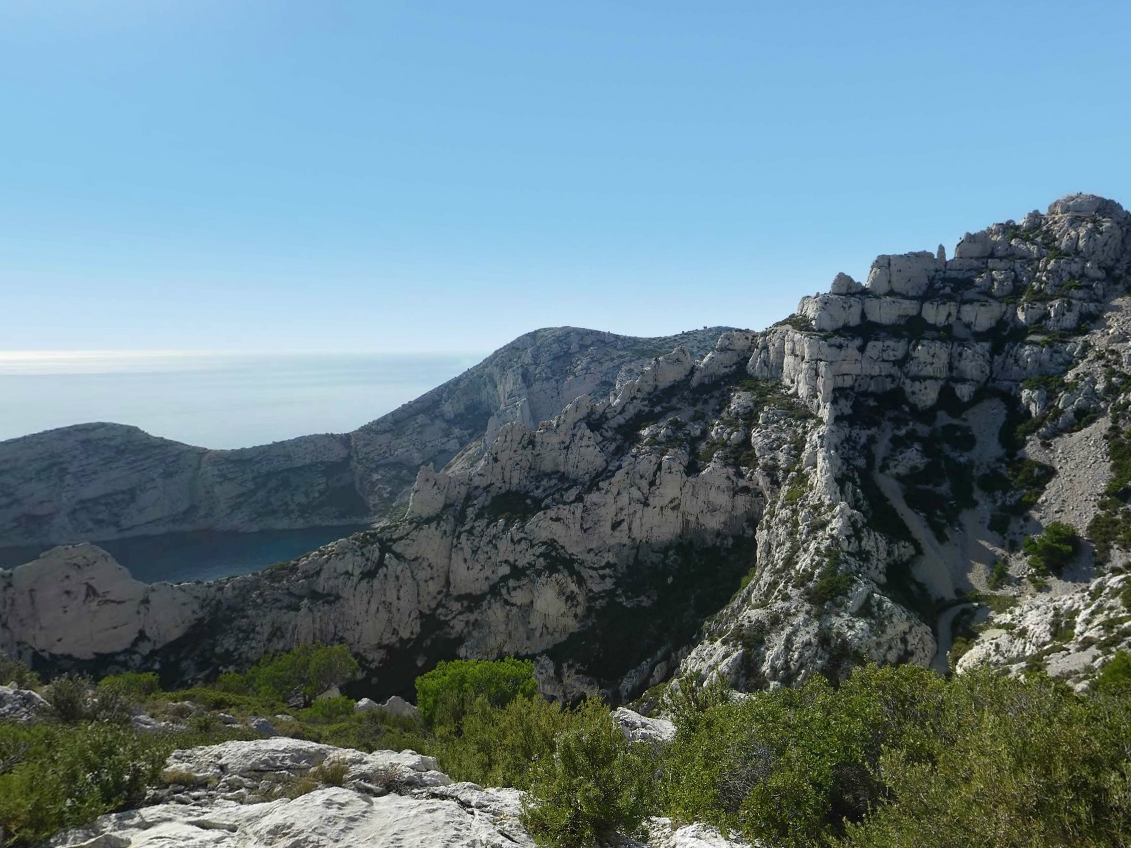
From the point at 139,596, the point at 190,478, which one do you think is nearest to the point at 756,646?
the point at 139,596

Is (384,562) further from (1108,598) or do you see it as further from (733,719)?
(1108,598)

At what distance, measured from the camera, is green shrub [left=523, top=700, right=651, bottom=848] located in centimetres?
1728

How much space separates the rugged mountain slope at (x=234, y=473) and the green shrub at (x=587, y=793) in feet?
443

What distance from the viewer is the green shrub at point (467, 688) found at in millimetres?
48750

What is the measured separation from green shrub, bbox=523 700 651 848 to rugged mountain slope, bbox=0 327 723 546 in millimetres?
134886

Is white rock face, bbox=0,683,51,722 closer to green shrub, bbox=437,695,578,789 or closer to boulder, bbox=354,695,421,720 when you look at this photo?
green shrub, bbox=437,695,578,789

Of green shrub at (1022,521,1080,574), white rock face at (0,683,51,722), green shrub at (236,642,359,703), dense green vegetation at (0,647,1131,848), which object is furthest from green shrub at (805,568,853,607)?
white rock face at (0,683,51,722)

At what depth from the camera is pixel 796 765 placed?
2192 centimetres

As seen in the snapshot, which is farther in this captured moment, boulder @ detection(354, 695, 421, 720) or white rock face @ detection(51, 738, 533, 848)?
boulder @ detection(354, 695, 421, 720)

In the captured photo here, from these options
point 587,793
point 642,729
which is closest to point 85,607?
point 642,729

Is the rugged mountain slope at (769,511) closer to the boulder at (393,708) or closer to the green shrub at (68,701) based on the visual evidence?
the boulder at (393,708)

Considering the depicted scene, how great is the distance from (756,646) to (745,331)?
70.0m

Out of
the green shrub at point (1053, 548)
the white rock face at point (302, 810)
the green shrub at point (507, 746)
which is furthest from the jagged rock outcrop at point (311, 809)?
the green shrub at point (1053, 548)

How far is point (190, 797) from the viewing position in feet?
61.6
